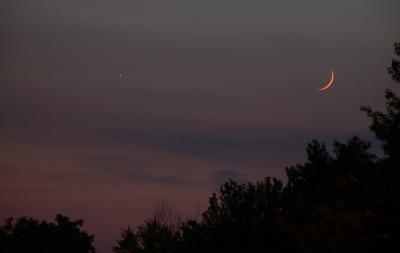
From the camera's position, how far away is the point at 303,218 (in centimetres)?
4159

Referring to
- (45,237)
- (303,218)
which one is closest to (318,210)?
(303,218)

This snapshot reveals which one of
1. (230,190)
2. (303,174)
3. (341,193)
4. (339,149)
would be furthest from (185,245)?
(341,193)

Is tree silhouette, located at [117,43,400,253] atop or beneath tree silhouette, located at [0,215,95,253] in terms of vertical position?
beneath

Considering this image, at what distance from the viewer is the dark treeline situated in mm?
29750

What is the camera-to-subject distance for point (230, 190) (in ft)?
169

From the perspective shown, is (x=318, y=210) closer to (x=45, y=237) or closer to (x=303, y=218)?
(x=303, y=218)

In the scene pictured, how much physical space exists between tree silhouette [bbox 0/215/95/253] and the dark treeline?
95 mm

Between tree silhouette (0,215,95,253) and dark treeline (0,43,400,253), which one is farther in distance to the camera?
tree silhouette (0,215,95,253)

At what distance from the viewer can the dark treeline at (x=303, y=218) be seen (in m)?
29.8

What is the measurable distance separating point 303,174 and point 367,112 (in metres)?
12.9

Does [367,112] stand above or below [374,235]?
above

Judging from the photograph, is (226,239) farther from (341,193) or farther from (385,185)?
(385,185)

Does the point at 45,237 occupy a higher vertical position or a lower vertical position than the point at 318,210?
higher

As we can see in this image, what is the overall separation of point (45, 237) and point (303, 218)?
1267 inches
